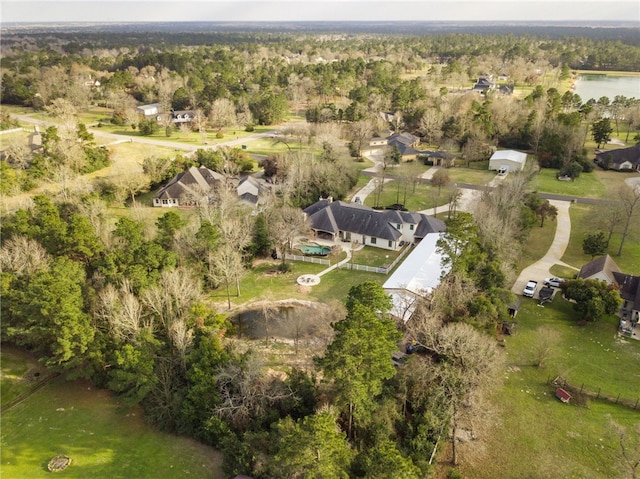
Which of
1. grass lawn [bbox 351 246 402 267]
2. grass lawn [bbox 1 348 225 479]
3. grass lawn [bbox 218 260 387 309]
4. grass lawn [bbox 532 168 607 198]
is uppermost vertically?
grass lawn [bbox 532 168 607 198]

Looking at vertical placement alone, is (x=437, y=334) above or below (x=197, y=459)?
above

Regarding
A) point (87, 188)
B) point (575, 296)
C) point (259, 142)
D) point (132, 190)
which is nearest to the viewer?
point (575, 296)

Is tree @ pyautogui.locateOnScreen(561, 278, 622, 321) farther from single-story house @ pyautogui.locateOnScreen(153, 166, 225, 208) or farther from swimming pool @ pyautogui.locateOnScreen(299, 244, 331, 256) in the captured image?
single-story house @ pyautogui.locateOnScreen(153, 166, 225, 208)

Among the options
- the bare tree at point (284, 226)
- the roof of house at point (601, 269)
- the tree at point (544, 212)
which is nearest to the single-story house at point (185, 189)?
the bare tree at point (284, 226)

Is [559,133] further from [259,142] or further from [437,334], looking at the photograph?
[437,334]

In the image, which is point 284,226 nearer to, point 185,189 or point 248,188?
point 248,188

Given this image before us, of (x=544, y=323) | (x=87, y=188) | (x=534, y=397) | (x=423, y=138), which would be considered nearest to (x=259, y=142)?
(x=423, y=138)

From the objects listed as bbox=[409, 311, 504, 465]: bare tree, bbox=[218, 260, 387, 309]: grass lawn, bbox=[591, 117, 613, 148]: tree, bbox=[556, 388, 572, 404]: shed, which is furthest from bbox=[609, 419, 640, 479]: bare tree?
bbox=[591, 117, 613, 148]: tree
